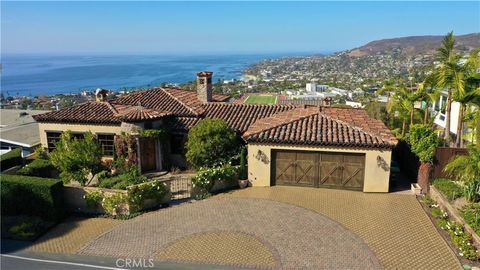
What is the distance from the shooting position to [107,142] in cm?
2380

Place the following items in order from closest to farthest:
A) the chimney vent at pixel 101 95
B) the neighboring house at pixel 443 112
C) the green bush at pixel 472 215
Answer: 1. the green bush at pixel 472 215
2. the chimney vent at pixel 101 95
3. the neighboring house at pixel 443 112

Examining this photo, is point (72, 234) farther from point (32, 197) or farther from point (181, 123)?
point (181, 123)

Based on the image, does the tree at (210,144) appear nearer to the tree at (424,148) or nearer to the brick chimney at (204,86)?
the brick chimney at (204,86)

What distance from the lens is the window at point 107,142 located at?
23.7 meters

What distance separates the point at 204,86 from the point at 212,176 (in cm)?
1037

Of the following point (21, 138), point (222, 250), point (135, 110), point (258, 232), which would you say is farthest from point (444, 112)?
point (21, 138)

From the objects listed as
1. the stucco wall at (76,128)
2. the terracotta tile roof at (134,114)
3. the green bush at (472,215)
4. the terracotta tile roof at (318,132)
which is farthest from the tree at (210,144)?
the green bush at (472,215)

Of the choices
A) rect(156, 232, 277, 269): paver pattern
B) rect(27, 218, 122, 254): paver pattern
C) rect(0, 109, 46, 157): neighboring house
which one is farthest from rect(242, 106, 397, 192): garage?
rect(0, 109, 46, 157): neighboring house

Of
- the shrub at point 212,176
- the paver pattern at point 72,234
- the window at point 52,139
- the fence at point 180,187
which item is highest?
the window at point 52,139

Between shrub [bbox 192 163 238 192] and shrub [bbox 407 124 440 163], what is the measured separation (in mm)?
9941

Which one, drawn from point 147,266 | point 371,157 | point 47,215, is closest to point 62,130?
point 47,215

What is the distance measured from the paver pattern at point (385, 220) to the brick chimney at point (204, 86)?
1038 centimetres

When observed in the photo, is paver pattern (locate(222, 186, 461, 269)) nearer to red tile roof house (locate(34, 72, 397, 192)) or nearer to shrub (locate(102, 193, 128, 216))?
red tile roof house (locate(34, 72, 397, 192))

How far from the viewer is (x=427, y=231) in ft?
49.9
